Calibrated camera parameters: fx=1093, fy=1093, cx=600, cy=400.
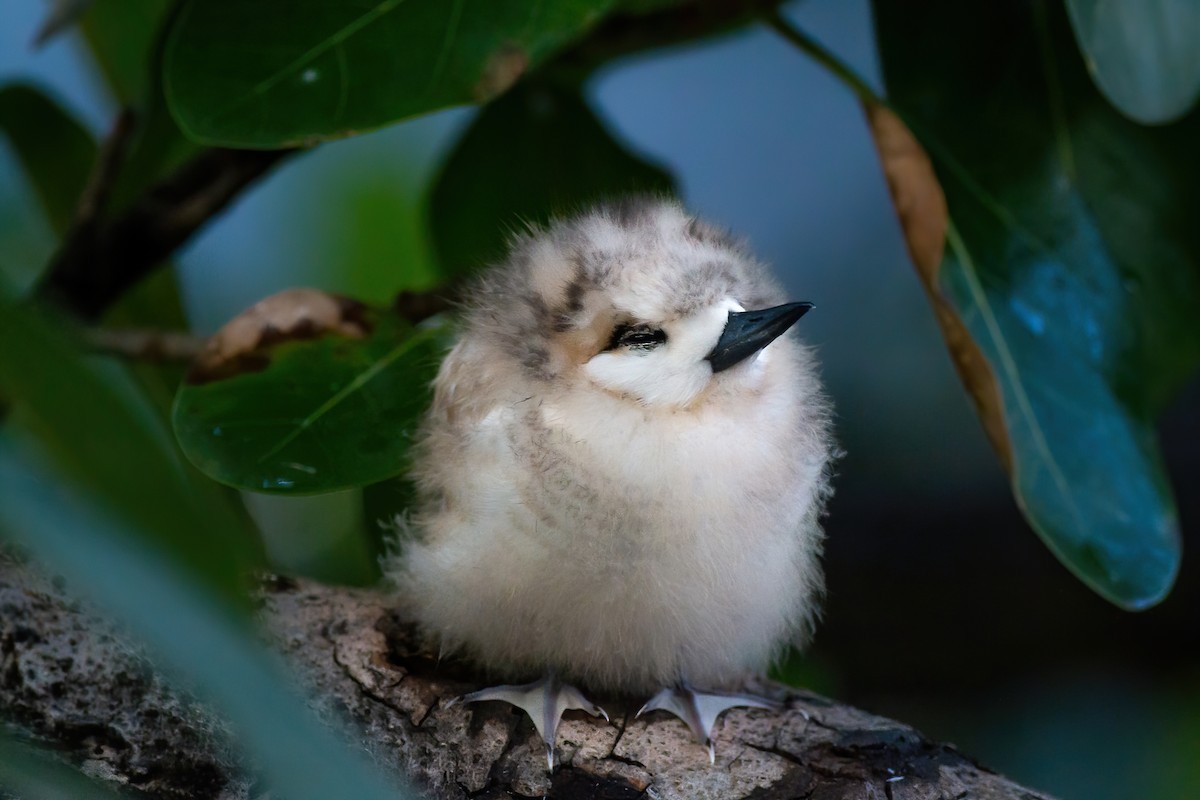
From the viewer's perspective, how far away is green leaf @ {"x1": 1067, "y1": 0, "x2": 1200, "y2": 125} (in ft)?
3.43

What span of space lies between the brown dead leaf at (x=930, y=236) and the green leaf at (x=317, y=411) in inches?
19.6

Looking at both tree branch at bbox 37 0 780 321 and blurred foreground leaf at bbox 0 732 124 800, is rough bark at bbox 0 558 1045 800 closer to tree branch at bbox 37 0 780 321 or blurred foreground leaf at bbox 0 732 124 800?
blurred foreground leaf at bbox 0 732 124 800

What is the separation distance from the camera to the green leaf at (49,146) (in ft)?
4.96

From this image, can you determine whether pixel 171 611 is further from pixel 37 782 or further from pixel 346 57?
pixel 346 57

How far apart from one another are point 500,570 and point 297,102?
0.47 m

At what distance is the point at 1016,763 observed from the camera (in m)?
1.99

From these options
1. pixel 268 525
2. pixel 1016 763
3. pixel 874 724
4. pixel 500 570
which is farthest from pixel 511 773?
pixel 1016 763

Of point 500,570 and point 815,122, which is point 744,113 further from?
point 500,570

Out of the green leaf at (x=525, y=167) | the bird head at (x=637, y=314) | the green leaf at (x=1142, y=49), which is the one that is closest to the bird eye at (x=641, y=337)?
the bird head at (x=637, y=314)

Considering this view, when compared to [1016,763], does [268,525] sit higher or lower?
higher

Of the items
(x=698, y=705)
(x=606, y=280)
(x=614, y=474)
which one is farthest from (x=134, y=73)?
(x=698, y=705)

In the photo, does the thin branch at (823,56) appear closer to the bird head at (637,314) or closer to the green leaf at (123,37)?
the bird head at (637,314)

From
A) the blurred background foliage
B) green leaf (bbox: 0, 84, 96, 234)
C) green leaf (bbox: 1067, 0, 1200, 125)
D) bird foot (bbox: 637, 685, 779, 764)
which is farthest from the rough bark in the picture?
green leaf (bbox: 0, 84, 96, 234)

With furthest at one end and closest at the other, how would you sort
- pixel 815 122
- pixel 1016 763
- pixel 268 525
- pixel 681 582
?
pixel 815 122 → pixel 1016 763 → pixel 268 525 → pixel 681 582
